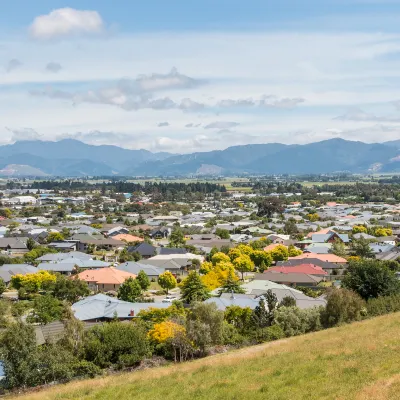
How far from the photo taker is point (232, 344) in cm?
2116

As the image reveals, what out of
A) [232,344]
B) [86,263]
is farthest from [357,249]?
[232,344]

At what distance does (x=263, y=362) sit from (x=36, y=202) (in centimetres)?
10418

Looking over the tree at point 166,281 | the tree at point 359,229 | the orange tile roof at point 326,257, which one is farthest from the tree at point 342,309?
the tree at point 359,229

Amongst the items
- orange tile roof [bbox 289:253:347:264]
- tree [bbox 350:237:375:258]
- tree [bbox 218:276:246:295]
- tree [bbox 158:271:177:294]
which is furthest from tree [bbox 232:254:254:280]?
tree [bbox 350:237:375:258]

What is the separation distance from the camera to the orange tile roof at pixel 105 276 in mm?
36188

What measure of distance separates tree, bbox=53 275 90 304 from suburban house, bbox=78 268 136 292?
4471mm

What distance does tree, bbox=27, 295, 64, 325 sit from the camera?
24.6 metres

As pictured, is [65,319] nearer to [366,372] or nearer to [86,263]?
[366,372]

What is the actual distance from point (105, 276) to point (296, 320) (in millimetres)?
17547

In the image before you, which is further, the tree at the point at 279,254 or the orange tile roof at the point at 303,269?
the tree at the point at 279,254

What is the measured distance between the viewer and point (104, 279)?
36.4 m

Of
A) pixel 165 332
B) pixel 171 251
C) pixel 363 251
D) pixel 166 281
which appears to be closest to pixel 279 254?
pixel 363 251

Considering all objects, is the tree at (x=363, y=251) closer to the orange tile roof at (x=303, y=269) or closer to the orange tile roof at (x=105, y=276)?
the orange tile roof at (x=303, y=269)

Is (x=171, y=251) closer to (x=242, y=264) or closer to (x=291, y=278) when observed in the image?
(x=242, y=264)
